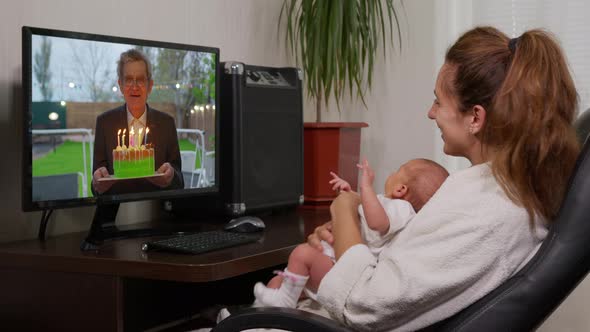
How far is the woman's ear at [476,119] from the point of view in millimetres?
1322

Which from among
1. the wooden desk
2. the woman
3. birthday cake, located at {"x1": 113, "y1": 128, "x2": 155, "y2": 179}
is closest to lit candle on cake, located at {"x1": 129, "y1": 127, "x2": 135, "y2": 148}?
birthday cake, located at {"x1": 113, "y1": 128, "x2": 155, "y2": 179}

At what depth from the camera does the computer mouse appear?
6.80 feet

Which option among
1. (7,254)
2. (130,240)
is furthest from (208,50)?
(7,254)

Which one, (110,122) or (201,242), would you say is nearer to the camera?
(201,242)

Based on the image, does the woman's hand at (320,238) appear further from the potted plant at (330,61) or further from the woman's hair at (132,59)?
the potted plant at (330,61)

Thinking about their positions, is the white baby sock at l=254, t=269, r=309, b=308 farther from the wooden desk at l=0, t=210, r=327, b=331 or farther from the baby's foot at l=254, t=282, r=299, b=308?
the wooden desk at l=0, t=210, r=327, b=331

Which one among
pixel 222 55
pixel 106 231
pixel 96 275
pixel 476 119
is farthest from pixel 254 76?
pixel 476 119

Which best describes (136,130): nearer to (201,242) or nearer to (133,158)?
(133,158)

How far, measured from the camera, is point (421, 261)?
123 centimetres

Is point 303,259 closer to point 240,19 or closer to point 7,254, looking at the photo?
point 7,254

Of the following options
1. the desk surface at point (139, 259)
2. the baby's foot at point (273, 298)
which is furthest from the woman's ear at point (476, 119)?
the desk surface at point (139, 259)

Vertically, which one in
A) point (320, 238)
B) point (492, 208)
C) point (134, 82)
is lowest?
point (320, 238)

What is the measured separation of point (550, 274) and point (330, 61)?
1.89m

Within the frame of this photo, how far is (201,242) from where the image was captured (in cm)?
184
